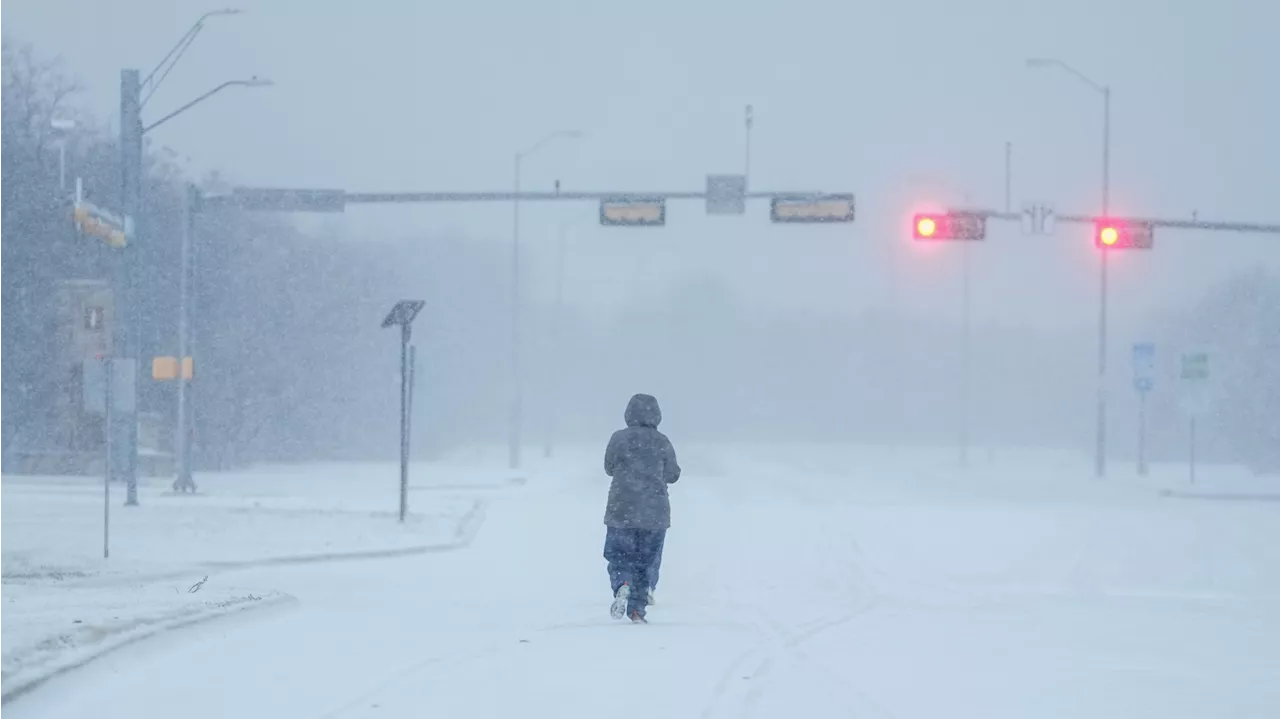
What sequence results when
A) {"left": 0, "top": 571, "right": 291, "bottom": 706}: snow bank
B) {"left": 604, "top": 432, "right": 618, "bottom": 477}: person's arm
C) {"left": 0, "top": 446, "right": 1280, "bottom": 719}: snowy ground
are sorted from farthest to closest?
1. {"left": 604, "top": 432, "right": 618, "bottom": 477}: person's arm
2. {"left": 0, "top": 571, "right": 291, "bottom": 706}: snow bank
3. {"left": 0, "top": 446, "right": 1280, "bottom": 719}: snowy ground

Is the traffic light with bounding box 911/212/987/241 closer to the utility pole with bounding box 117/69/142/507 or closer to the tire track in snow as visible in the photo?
the utility pole with bounding box 117/69/142/507

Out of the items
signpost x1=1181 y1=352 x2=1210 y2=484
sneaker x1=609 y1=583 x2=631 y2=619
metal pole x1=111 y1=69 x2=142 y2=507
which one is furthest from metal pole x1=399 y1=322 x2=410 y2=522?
signpost x1=1181 y1=352 x2=1210 y2=484

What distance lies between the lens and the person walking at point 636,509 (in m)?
13.3

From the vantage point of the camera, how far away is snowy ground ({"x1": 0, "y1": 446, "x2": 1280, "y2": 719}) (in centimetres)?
920

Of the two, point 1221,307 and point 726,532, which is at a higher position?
point 1221,307

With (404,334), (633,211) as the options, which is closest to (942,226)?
(633,211)

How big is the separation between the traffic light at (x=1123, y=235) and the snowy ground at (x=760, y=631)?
5.34 meters

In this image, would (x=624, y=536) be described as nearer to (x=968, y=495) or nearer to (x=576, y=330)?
(x=968, y=495)

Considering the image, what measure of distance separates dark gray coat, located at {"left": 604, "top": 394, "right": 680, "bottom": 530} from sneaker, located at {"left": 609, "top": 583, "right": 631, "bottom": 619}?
0.51 m

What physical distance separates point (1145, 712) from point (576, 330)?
328 feet

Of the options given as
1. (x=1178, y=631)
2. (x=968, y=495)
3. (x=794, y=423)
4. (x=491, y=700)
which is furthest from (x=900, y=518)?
(x=794, y=423)

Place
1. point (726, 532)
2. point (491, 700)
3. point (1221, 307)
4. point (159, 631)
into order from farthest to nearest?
point (1221, 307) < point (726, 532) < point (159, 631) < point (491, 700)

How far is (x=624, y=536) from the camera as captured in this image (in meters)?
13.4

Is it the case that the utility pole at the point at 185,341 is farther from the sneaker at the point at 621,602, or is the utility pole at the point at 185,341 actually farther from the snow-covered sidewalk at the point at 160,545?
the sneaker at the point at 621,602
